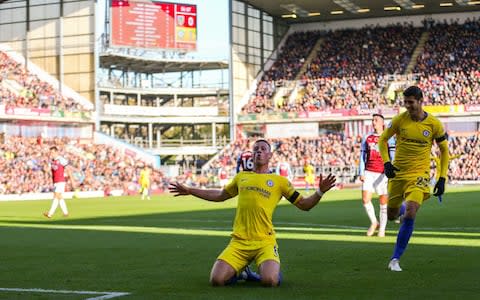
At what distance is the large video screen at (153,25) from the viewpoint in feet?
224

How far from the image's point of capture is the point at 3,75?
63438mm

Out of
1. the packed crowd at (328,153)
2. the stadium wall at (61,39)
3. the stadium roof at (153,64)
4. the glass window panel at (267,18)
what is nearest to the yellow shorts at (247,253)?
the packed crowd at (328,153)

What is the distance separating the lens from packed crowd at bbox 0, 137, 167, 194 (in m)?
52.8

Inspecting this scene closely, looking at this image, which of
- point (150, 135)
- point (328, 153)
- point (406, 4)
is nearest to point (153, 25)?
point (150, 135)

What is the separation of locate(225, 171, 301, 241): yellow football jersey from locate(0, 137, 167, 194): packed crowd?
42904 mm

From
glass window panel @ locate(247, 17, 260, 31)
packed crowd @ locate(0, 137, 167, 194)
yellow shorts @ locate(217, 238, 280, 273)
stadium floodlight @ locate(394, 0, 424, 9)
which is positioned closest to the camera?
yellow shorts @ locate(217, 238, 280, 273)

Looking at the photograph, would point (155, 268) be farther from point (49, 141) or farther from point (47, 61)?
point (47, 61)

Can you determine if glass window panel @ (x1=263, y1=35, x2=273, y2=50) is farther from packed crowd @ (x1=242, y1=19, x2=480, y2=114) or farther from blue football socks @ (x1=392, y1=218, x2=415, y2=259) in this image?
blue football socks @ (x1=392, y1=218, x2=415, y2=259)

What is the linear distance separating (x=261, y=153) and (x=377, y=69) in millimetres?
64669

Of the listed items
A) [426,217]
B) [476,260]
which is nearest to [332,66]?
[426,217]

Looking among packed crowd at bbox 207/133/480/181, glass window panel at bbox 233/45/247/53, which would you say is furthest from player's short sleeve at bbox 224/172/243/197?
glass window panel at bbox 233/45/247/53

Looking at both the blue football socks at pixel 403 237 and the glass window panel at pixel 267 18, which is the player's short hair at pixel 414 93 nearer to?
the blue football socks at pixel 403 237

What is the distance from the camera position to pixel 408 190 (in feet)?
37.2

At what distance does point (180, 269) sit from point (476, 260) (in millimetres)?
4073
